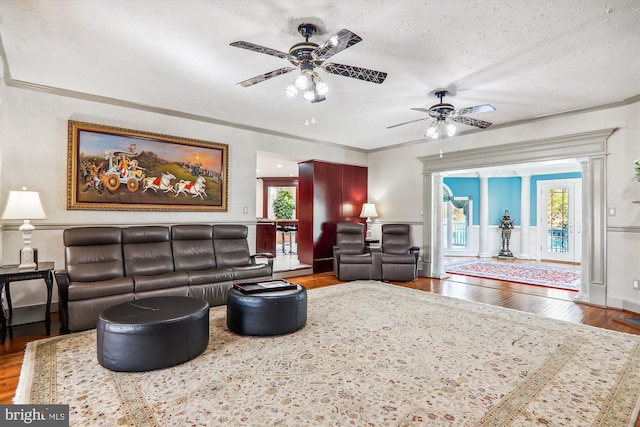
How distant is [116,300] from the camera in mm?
3463

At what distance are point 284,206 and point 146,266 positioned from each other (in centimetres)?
816

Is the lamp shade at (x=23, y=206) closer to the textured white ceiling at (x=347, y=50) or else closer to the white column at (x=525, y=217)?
the textured white ceiling at (x=347, y=50)

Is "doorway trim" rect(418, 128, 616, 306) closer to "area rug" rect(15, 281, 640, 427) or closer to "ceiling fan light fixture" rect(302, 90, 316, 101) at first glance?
"area rug" rect(15, 281, 640, 427)

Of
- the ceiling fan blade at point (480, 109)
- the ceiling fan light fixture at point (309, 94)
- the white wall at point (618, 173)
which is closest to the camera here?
the ceiling fan light fixture at point (309, 94)

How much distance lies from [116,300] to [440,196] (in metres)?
5.88

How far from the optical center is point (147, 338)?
239 centimetres

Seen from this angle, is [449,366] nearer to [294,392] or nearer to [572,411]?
[572,411]

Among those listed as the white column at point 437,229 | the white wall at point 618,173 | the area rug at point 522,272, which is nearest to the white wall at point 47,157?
the white column at point 437,229

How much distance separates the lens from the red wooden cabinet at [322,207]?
268 inches

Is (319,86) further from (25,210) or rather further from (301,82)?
(25,210)

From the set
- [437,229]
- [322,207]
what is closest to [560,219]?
[437,229]

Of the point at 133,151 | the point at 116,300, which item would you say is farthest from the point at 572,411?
the point at 133,151

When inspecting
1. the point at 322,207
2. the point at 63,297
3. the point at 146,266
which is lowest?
the point at 63,297

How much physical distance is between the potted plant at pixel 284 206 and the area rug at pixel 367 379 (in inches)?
340
